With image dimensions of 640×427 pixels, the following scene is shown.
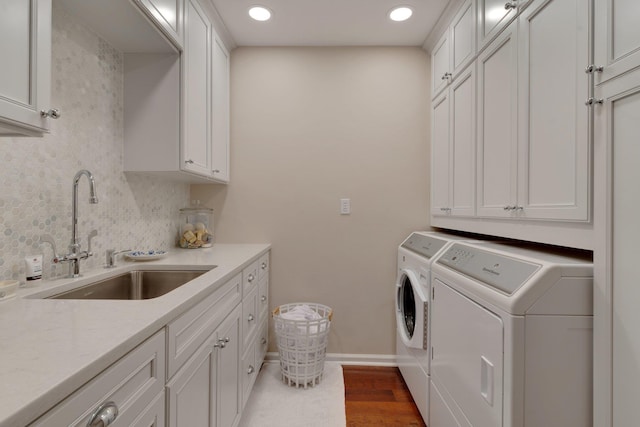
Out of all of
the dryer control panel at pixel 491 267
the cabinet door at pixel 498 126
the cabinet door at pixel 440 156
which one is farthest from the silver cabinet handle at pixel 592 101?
the cabinet door at pixel 440 156

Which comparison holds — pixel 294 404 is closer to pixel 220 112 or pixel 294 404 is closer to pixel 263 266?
pixel 263 266

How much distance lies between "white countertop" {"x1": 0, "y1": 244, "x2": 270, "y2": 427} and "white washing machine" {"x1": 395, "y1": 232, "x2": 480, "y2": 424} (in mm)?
1137

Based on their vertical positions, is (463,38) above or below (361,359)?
above

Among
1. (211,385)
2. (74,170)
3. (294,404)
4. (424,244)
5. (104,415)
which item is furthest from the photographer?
(424,244)

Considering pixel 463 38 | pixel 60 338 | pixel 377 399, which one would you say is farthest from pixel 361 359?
pixel 463 38

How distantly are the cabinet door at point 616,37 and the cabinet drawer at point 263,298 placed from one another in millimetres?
1910

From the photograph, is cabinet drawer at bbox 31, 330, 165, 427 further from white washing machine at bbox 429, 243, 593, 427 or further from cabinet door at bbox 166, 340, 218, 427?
white washing machine at bbox 429, 243, 593, 427

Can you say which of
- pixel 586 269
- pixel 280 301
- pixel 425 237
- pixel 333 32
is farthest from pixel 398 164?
pixel 586 269

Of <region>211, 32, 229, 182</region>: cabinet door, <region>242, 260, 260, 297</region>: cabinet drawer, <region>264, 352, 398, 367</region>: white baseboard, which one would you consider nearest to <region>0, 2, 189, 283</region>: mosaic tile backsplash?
<region>211, 32, 229, 182</region>: cabinet door

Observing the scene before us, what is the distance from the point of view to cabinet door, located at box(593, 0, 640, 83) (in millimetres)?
830

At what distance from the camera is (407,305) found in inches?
84.3

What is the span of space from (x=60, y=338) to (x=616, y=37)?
156 cm

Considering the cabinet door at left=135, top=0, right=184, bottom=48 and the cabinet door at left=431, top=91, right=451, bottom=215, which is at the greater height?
Answer: the cabinet door at left=135, top=0, right=184, bottom=48

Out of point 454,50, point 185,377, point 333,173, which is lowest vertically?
point 185,377
